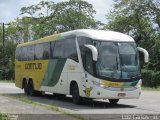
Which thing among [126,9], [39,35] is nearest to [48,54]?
[126,9]

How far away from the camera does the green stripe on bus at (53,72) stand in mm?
23359

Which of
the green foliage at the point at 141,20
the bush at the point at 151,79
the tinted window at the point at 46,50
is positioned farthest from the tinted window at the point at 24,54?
the green foliage at the point at 141,20

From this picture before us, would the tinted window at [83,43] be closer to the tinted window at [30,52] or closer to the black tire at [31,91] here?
the tinted window at [30,52]

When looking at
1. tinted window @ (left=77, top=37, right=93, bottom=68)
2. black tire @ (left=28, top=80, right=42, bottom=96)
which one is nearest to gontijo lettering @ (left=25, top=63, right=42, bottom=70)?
black tire @ (left=28, top=80, right=42, bottom=96)

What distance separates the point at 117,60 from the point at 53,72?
17.5 feet

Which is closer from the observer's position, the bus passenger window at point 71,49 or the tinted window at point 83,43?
the tinted window at point 83,43

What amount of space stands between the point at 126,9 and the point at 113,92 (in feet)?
150

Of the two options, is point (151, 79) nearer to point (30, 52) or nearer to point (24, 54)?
point (24, 54)

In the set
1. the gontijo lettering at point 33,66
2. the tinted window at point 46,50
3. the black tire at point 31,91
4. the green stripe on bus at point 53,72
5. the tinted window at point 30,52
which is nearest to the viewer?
the green stripe on bus at point 53,72

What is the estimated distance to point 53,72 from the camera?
2439 centimetres

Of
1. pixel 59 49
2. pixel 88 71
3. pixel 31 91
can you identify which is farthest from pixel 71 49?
pixel 31 91

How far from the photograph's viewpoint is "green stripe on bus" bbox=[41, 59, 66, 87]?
76.6 ft

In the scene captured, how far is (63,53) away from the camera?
75.2 ft

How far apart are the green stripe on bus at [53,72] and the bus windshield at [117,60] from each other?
10.8 ft
